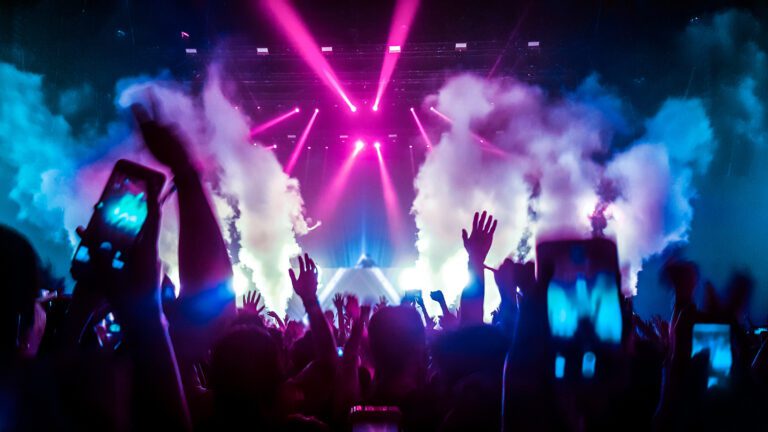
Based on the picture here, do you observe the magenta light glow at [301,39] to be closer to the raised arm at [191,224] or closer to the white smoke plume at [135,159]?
the white smoke plume at [135,159]

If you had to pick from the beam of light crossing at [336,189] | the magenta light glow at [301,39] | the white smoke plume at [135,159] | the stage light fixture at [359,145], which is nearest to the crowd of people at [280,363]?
the white smoke plume at [135,159]

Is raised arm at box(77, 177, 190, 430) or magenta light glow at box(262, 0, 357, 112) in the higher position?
magenta light glow at box(262, 0, 357, 112)

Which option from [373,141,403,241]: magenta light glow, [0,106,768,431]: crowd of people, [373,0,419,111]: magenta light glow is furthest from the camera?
[373,141,403,241]: magenta light glow

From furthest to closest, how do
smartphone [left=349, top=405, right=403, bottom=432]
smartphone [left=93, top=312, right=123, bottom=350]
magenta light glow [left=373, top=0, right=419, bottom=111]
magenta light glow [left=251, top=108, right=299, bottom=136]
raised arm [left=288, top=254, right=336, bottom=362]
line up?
magenta light glow [left=251, top=108, right=299, bottom=136]
magenta light glow [left=373, top=0, right=419, bottom=111]
raised arm [left=288, top=254, right=336, bottom=362]
smartphone [left=93, top=312, right=123, bottom=350]
smartphone [left=349, top=405, right=403, bottom=432]

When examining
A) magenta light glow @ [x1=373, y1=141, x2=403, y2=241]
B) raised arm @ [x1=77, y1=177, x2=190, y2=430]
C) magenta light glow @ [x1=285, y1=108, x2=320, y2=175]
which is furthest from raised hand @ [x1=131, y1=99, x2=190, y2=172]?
magenta light glow @ [x1=373, y1=141, x2=403, y2=241]

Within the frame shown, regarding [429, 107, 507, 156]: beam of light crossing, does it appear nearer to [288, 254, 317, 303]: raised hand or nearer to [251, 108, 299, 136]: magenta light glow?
[251, 108, 299, 136]: magenta light glow

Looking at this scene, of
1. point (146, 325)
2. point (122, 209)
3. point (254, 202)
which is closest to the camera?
point (146, 325)

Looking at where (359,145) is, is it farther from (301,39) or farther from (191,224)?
(191,224)

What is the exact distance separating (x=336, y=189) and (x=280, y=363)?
1399 cm

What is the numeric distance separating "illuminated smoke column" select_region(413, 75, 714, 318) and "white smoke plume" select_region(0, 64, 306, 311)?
4969 millimetres

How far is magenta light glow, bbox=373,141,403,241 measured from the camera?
1549cm

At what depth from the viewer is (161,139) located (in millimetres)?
1704

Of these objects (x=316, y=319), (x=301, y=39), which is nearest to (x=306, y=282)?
(x=316, y=319)

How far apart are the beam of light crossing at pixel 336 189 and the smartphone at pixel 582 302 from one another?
538 inches
